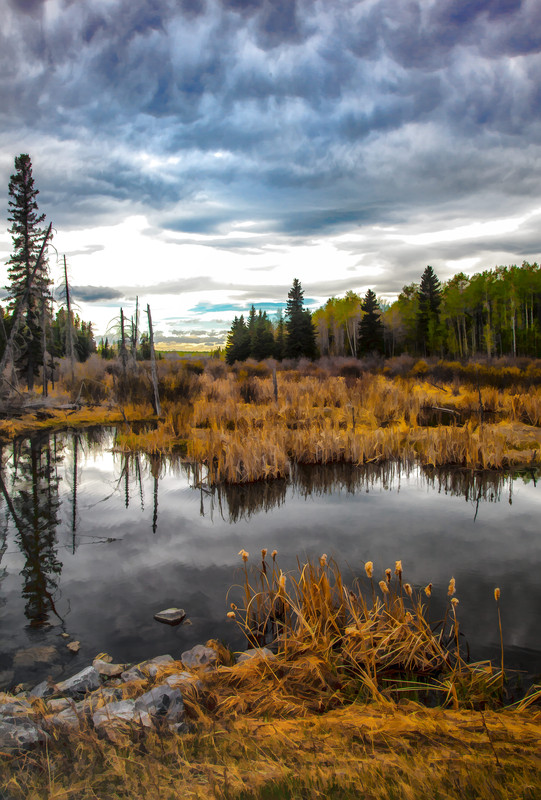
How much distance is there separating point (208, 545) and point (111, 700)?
10.3ft

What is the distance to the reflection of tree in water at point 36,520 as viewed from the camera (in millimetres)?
4836

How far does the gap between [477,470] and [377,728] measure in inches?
304

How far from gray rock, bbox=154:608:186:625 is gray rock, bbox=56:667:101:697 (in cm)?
97

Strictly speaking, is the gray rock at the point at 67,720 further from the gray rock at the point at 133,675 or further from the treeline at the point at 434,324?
the treeline at the point at 434,324

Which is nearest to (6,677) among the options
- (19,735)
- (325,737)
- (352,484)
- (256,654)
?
(19,735)

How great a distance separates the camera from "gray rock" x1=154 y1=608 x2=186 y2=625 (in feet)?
13.9

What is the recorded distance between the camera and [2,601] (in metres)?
4.72

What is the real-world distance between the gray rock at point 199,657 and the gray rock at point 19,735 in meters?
1.06

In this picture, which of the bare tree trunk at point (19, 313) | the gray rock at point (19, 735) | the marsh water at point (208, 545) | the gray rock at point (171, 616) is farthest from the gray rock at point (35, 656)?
the bare tree trunk at point (19, 313)

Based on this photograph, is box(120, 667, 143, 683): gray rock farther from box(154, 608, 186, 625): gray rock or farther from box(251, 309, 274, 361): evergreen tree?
box(251, 309, 274, 361): evergreen tree

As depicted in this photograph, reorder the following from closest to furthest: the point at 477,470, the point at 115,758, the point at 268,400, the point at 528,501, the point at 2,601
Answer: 1. the point at 115,758
2. the point at 2,601
3. the point at 528,501
4. the point at 477,470
5. the point at 268,400

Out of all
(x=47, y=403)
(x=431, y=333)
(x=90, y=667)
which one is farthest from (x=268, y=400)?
(x=431, y=333)

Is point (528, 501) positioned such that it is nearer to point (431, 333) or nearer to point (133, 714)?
point (133, 714)

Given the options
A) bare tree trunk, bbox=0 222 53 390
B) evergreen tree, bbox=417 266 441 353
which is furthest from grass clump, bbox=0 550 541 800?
evergreen tree, bbox=417 266 441 353
